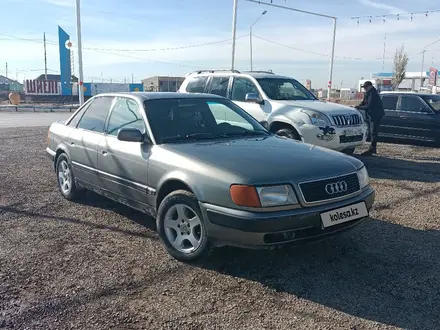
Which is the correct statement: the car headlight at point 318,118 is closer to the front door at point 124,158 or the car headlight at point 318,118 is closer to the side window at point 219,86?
the side window at point 219,86

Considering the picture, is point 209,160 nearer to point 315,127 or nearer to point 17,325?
point 17,325

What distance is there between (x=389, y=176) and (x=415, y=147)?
14.0 feet

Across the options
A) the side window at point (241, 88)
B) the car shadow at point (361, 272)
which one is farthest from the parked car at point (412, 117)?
the car shadow at point (361, 272)

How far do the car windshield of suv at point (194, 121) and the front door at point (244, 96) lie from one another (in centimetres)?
316

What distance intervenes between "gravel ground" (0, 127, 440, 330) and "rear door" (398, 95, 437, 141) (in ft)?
19.9

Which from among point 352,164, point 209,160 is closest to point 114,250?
point 209,160

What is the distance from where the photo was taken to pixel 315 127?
7723mm

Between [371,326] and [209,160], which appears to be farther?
[209,160]

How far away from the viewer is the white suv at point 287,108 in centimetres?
781

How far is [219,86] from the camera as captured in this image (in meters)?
9.23

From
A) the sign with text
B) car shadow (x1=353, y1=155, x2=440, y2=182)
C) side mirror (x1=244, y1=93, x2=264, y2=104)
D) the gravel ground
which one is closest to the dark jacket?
car shadow (x1=353, y1=155, x2=440, y2=182)

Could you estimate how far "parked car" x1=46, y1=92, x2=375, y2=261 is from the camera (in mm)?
3471

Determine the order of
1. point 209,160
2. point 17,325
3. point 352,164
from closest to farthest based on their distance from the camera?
point 17,325, point 209,160, point 352,164

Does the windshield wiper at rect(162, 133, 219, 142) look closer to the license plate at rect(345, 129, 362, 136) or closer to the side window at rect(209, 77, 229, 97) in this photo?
the license plate at rect(345, 129, 362, 136)
